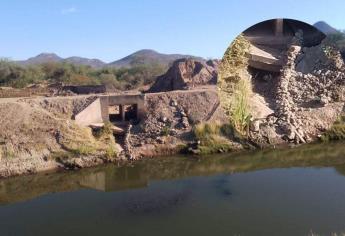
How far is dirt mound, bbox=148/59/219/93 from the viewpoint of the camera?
25.6m

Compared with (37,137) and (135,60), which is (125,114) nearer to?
(37,137)

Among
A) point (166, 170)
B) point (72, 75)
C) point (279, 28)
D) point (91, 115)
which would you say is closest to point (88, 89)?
point (91, 115)

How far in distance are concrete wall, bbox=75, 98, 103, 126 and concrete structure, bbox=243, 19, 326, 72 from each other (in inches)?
392

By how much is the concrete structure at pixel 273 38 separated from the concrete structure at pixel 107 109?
835cm

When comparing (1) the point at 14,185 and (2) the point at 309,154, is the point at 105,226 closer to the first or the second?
(1) the point at 14,185

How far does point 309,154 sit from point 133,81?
20200 mm

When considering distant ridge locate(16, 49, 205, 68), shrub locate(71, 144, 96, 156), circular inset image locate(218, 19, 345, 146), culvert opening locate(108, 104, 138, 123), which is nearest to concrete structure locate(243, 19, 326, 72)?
circular inset image locate(218, 19, 345, 146)

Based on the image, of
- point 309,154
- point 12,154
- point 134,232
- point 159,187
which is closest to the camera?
point 134,232

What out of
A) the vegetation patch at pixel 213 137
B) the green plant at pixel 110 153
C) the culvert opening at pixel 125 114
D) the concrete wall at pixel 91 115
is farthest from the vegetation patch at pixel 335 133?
the concrete wall at pixel 91 115

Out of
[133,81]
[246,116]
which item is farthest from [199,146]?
[133,81]

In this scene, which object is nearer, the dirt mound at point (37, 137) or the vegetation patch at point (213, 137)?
the dirt mound at point (37, 137)

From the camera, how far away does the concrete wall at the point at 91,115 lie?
18.8m

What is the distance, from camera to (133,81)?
35594mm

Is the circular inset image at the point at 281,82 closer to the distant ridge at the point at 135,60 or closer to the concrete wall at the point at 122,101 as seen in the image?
the concrete wall at the point at 122,101
